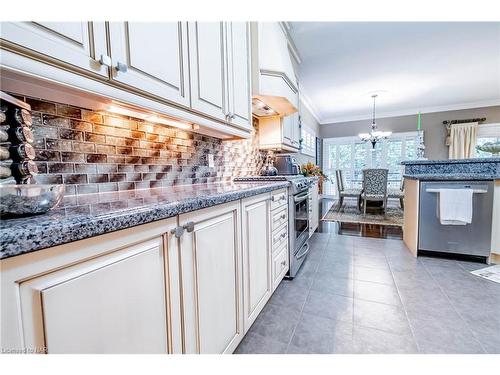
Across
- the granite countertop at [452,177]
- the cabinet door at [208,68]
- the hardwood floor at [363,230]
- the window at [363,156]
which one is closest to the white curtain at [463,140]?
the window at [363,156]

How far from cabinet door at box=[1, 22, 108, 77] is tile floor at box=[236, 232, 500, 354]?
1.48 meters

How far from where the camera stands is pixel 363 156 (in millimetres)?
7152

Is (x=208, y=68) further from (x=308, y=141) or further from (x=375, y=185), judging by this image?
(x=308, y=141)

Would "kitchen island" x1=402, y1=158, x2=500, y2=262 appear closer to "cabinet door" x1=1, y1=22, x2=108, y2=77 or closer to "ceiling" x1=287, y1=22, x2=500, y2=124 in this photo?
"ceiling" x1=287, y1=22, x2=500, y2=124

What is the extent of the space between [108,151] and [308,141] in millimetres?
5378

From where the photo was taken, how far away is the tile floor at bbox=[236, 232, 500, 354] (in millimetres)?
1269

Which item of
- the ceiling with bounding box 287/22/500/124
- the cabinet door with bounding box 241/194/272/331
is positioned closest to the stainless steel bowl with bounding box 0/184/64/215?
the cabinet door with bounding box 241/194/272/331

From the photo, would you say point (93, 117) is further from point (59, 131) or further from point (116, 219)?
point (116, 219)

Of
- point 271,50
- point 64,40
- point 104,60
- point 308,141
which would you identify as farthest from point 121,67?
point 308,141

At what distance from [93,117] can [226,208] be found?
77 cm

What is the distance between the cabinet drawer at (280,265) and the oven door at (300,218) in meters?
0.18

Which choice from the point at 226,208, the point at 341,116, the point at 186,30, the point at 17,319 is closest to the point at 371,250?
the point at 226,208

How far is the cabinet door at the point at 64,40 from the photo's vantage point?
1.95 feet

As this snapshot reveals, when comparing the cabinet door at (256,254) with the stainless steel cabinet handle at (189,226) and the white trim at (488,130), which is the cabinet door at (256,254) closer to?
the stainless steel cabinet handle at (189,226)
